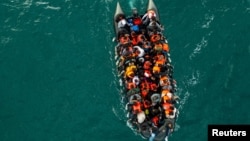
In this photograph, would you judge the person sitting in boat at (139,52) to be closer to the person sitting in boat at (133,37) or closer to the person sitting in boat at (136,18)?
the person sitting in boat at (133,37)

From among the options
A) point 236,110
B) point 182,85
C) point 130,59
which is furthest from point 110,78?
point 236,110

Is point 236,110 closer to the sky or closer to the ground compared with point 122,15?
closer to the ground

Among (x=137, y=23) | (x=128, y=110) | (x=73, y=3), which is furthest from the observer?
(x=73, y=3)

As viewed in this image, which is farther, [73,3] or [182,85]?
[73,3]

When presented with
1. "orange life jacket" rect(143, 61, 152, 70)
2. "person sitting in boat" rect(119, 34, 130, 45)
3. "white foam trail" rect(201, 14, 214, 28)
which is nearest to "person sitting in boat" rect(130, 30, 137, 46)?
"person sitting in boat" rect(119, 34, 130, 45)

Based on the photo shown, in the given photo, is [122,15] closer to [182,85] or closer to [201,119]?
[182,85]

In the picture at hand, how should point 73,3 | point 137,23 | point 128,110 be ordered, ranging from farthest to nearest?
point 73,3 → point 137,23 → point 128,110

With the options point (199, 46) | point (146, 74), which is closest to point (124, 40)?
point (146, 74)

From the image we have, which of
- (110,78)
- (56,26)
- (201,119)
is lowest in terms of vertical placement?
(201,119)

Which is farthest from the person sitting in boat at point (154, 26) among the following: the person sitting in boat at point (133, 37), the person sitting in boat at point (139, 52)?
the person sitting in boat at point (139, 52)
